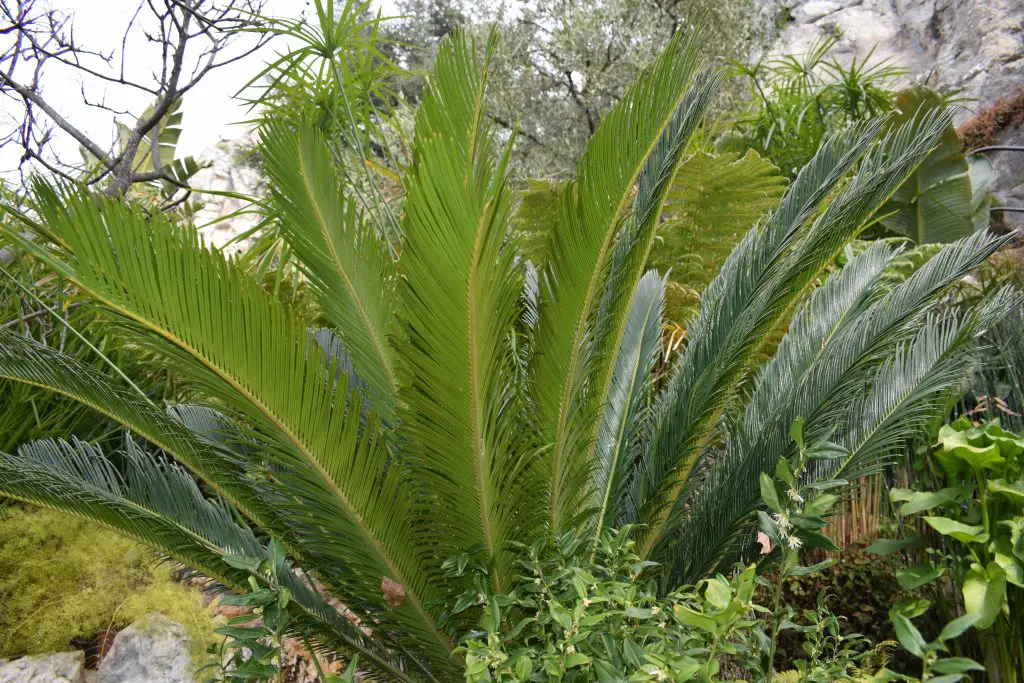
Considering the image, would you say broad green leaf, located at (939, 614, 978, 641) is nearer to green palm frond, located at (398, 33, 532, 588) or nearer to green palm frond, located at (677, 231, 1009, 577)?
green palm frond, located at (677, 231, 1009, 577)

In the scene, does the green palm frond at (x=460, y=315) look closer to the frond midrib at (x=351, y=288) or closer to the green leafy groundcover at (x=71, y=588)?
the frond midrib at (x=351, y=288)

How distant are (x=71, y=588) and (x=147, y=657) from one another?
22.0 inches

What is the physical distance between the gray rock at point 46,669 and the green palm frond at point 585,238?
2.21 m

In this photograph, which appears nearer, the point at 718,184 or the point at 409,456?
the point at 409,456

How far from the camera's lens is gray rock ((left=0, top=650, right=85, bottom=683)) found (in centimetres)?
295

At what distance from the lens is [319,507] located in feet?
6.87

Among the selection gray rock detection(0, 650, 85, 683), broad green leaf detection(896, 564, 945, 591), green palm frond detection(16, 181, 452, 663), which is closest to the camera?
green palm frond detection(16, 181, 452, 663)

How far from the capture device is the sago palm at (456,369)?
5.59ft

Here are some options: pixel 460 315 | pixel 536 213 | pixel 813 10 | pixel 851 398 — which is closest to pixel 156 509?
pixel 460 315

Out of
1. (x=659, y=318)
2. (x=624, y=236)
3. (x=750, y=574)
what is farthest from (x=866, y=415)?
(x=750, y=574)

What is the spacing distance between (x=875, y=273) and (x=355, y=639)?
234 cm

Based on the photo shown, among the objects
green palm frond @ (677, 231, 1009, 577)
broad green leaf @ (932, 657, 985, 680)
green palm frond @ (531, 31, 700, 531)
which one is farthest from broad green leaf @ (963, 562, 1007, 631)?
green palm frond @ (531, 31, 700, 531)

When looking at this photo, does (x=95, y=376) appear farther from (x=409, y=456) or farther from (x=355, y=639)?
(x=355, y=639)

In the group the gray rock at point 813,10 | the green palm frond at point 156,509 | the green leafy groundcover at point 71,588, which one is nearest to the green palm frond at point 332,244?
the green palm frond at point 156,509
